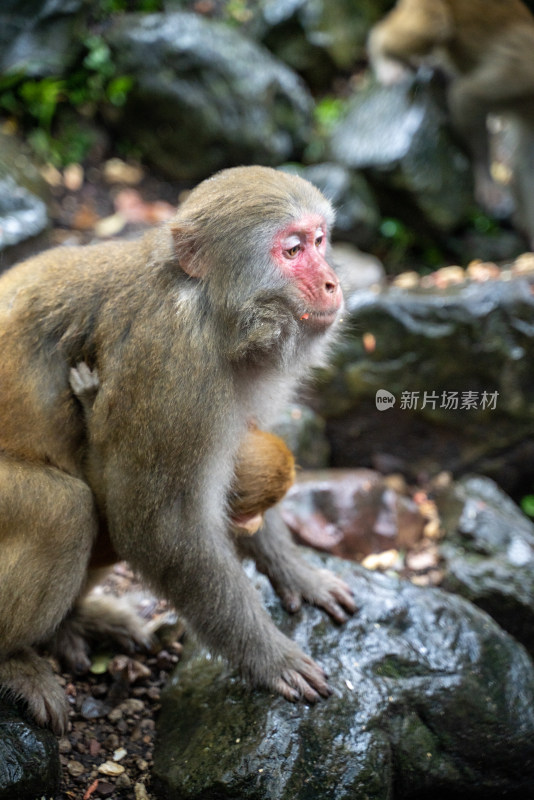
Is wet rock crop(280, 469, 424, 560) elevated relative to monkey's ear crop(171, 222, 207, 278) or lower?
lower

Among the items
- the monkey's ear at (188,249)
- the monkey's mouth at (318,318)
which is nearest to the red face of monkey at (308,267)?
the monkey's mouth at (318,318)

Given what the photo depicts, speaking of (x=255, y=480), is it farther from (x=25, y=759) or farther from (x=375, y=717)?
(x=25, y=759)

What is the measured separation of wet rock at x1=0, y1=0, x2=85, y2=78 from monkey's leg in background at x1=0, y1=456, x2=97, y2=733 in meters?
6.90

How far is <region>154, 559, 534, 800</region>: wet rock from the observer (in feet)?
12.2

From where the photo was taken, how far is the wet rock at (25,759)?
3385 millimetres

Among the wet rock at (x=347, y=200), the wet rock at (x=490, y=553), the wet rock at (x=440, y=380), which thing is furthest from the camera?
the wet rock at (x=347, y=200)

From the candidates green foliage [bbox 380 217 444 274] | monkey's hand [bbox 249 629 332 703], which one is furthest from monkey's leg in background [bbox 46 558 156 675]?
green foliage [bbox 380 217 444 274]

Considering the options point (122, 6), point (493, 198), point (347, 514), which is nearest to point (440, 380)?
point (347, 514)

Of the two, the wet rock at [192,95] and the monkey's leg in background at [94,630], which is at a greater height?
the wet rock at [192,95]

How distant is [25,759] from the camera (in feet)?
11.4

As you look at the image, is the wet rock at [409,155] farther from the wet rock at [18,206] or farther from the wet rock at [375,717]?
the wet rock at [375,717]

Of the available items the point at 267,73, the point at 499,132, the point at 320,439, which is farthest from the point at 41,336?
the point at 499,132

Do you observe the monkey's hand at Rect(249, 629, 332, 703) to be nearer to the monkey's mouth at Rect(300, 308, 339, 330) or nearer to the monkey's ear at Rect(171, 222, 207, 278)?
the monkey's mouth at Rect(300, 308, 339, 330)

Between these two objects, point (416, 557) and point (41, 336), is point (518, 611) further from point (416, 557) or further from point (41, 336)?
point (41, 336)
